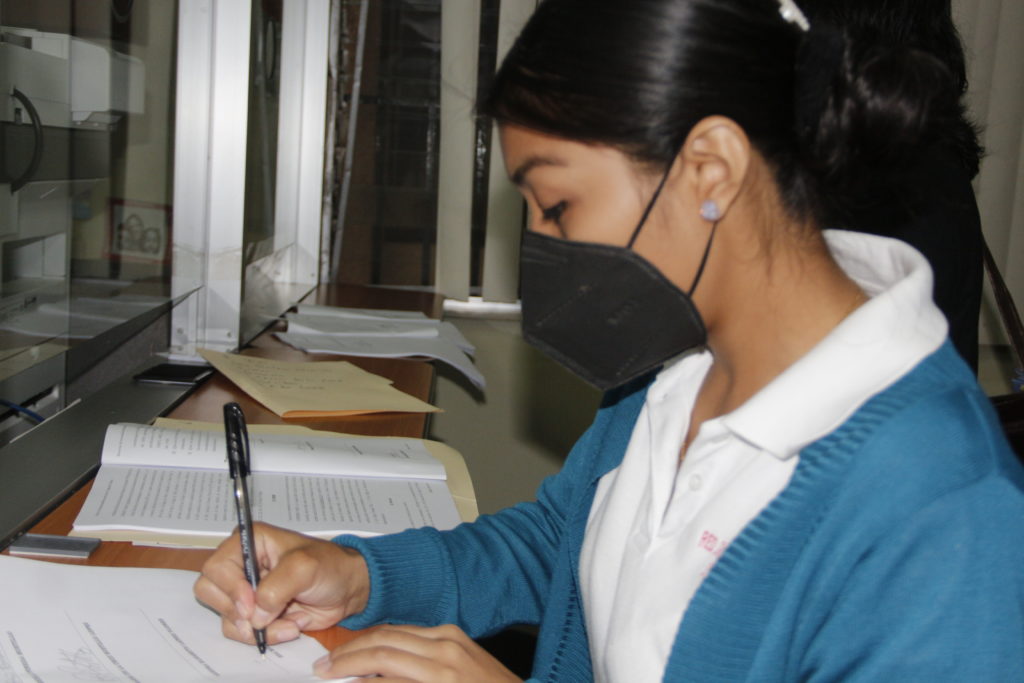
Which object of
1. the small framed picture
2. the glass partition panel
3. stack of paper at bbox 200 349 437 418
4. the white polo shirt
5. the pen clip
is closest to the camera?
the white polo shirt

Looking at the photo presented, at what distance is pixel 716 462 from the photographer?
0.69 metres

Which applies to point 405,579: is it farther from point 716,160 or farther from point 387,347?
point 387,347

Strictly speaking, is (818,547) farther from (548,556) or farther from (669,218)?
(548,556)

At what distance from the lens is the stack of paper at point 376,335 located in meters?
1.73

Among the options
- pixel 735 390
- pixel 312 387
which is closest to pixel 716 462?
pixel 735 390

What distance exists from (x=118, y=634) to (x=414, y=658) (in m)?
0.20

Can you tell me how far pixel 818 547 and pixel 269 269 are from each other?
180 cm

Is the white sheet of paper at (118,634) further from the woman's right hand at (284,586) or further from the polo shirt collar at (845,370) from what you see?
the polo shirt collar at (845,370)

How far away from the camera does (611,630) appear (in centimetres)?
72

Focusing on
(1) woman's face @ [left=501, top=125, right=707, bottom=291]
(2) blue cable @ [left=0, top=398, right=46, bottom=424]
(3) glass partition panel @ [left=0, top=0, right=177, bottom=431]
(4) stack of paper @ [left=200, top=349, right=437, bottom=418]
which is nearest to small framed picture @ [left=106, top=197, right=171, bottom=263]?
(3) glass partition panel @ [left=0, top=0, right=177, bottom=431]

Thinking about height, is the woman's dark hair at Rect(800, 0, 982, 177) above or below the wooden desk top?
above

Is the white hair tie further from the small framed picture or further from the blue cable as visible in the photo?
the small framed picture

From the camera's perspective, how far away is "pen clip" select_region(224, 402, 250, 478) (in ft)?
2.45

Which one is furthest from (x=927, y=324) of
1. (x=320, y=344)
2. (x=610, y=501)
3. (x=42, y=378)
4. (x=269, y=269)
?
(x=269, y=269)
